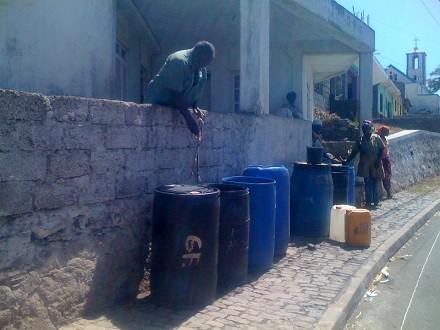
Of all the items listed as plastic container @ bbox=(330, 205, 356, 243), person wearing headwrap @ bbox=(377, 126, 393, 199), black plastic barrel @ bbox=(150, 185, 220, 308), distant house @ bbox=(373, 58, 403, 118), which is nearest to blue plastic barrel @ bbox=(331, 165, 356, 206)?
plastic container @ bbox=(330, 205, 356, 243)

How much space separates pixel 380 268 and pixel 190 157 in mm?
2836

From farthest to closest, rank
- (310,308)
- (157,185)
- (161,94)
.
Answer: (161,94)
(157,185)
(310,308)

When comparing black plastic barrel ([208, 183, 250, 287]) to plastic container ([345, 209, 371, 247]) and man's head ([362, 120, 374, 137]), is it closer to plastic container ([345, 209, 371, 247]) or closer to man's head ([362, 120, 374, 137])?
plastic container ([345, 209, 371, 247])

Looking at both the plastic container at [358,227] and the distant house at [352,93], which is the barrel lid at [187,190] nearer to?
the plastic container at [358,227]

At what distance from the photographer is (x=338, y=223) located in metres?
7.34

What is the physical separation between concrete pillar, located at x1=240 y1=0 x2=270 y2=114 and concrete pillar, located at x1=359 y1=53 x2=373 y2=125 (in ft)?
20.2

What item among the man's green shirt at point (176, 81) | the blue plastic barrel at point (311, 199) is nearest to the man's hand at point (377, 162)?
the blue plastic barrel at point (311, 199)

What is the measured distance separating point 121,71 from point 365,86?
657 centimetres

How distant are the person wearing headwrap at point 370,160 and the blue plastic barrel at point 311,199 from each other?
3.50 m

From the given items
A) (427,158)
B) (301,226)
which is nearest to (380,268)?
(301,226)

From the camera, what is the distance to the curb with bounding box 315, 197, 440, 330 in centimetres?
449

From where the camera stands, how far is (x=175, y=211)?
4402 mm

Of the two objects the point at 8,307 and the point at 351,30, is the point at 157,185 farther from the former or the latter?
the point at 351,30

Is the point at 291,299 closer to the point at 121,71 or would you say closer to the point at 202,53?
the point at 202,53
